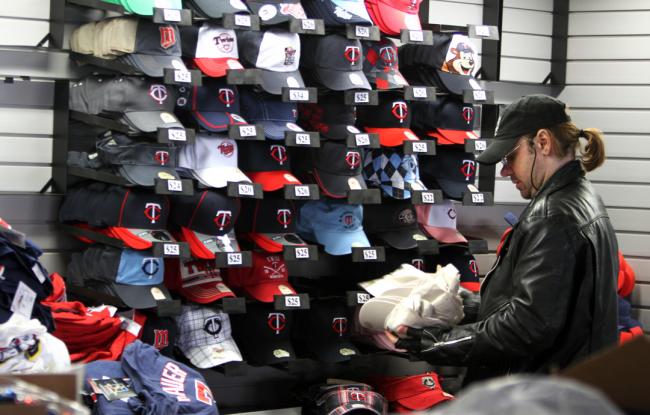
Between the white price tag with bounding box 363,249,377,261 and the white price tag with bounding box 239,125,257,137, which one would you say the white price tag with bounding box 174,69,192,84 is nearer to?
the white price tag with bounding box 239,125,257,137

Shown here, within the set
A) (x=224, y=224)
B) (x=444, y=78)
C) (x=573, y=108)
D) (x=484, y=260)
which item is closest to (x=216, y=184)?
(x=224, y=224)

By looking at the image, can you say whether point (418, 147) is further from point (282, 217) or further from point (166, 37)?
point (166, 37)

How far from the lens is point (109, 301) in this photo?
5227mm

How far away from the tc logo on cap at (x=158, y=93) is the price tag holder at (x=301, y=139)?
0.68 meters

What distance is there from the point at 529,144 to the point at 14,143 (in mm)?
3565

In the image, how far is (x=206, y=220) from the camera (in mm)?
5387

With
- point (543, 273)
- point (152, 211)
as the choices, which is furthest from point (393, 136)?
point (543, 273)

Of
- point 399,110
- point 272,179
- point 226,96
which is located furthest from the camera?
point 399,110

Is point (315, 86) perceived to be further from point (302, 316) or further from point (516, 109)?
point (516, 109)

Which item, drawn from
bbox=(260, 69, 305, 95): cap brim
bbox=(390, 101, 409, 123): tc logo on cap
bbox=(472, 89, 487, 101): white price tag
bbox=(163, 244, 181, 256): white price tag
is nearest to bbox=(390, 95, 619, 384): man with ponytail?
bbox=(163, 244, 181, 256): white price tag

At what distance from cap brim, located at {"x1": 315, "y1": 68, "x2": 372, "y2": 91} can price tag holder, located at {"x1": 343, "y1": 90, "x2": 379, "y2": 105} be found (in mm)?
39

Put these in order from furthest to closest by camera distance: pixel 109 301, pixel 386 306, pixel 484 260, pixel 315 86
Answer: pixel 484 260 < pixel 315 86 < pixel 109 301 < pixel 386 306

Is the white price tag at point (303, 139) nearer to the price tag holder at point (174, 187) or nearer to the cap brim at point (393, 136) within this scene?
the cap brim at point (393, 136)

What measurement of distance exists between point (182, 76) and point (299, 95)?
69 centimetres
